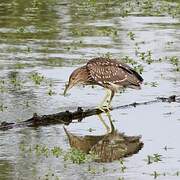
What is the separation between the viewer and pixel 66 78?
16703 mm

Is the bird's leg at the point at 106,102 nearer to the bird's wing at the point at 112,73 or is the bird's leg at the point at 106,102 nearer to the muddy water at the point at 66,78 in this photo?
the muddy water at the point at 66,78

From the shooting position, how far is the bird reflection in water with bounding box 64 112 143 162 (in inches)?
460

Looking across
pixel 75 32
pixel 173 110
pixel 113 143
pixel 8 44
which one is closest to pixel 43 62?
pixel 8 44

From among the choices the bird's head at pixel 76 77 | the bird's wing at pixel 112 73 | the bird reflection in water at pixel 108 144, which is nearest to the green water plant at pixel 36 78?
the bird's head at pixel 76 77

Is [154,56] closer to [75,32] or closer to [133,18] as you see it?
[75,32]

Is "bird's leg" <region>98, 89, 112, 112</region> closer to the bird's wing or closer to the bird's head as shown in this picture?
the bird's wing

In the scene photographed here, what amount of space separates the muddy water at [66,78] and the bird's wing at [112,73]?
0.50m

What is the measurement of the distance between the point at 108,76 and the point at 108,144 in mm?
2161

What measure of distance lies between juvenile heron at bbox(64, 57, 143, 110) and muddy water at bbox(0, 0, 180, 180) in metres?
0.41

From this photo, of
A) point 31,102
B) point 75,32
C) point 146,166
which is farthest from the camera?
point 75,32

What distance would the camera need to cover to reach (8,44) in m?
20.3

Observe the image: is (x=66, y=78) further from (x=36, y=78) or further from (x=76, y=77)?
(x=76, y=77)

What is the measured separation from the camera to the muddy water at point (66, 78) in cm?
1111

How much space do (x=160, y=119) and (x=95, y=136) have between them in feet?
4.55
